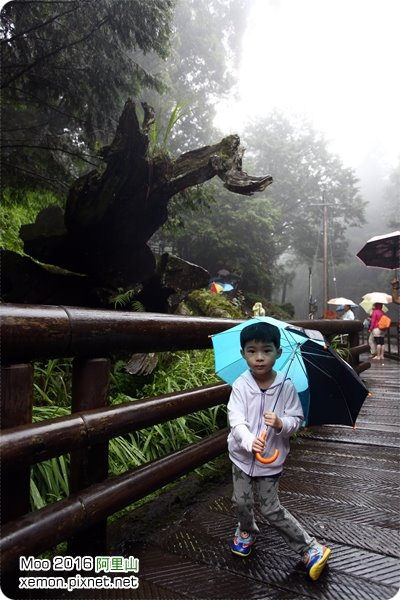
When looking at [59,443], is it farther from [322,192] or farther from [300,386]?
[322,192]

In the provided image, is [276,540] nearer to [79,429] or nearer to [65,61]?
[79,429]

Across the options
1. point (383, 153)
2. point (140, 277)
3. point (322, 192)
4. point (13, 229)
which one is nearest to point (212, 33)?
point (13, 229)

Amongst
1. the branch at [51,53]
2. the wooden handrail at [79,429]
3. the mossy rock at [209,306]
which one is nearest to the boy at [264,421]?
the wooden handrail at [79,429]

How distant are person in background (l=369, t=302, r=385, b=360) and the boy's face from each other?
33.2ft

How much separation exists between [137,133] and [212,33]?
1320cm

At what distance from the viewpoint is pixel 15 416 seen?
4.54 feet

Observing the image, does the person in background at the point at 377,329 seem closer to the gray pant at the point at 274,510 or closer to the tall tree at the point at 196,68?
the tall tree at the point at 196,68

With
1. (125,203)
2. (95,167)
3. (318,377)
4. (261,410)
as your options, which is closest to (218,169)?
(125,203)

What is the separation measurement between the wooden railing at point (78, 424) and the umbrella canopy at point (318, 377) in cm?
55

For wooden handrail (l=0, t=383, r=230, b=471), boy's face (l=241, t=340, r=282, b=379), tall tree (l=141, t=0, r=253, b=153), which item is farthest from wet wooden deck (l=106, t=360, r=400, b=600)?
tall tree (l=141, t=0, r=253, b=153)

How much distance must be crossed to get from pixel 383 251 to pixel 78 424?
9.61 m

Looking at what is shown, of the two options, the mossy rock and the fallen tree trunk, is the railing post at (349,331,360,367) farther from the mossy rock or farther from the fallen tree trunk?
the fallen tree trunk

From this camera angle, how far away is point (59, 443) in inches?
55.7

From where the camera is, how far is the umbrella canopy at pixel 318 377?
1.71 meters
